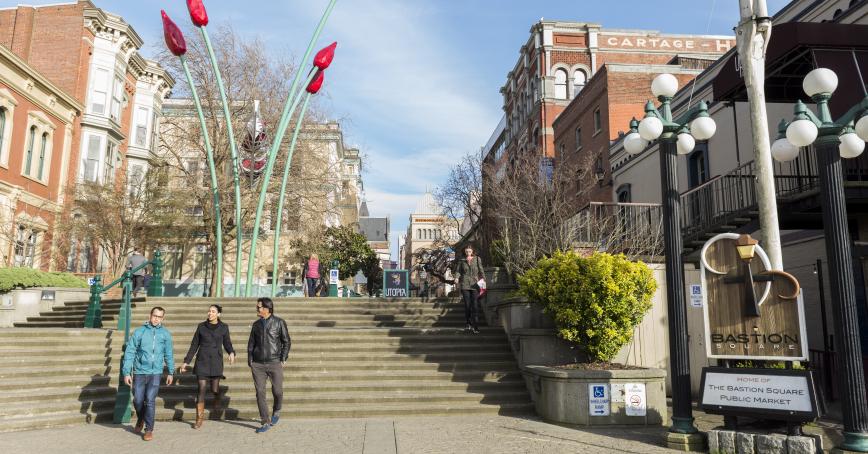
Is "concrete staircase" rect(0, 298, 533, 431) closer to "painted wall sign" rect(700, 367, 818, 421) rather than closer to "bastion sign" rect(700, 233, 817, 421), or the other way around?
"painted wall sign" rect(700, 367, 818, 421)

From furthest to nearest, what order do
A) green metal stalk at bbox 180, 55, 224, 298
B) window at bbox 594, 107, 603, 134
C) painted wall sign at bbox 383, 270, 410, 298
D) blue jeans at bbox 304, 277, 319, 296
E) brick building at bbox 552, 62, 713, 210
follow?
window at bbox 594, 107, 603, 134, brick building at bbox 552, 62, 713, 210, painted wall sign at bbox 383, 270, 410, 298, blue jeans at bbox 304, 277, 319, 296, green metal stalk at bbox 180, 55, 224, 298

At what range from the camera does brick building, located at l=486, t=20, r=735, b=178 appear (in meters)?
37.7

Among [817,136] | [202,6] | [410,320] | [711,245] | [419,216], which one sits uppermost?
[419,216]

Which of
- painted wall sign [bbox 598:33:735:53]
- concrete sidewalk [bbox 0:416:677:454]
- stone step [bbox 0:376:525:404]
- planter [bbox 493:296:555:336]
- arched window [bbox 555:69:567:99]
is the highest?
painted wall sign [bbox 598:33:735:53]

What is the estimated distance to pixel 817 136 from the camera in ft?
23.2

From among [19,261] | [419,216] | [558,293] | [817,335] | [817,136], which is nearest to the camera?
[817,136]

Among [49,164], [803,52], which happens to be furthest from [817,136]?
[49,164]

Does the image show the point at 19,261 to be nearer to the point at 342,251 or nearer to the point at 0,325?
the point at 0,325

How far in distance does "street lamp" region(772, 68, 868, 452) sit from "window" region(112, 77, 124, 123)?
31409 mm

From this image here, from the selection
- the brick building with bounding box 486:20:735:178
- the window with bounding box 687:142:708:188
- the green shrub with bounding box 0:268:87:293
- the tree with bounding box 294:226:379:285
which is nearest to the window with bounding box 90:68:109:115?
the tree with bounding box 294:226:379:285

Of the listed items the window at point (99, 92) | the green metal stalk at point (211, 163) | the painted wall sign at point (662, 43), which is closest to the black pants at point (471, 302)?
the green metal stalk at point (211, 163)

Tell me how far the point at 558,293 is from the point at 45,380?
877 centimetres

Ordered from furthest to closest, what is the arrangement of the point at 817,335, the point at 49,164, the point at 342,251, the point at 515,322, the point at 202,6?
the point at 342,251
the point at 49,164
the point at 202,6
the point at 817,335
the point at 515,322

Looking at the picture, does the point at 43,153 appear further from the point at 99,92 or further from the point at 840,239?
the point at 840,239
